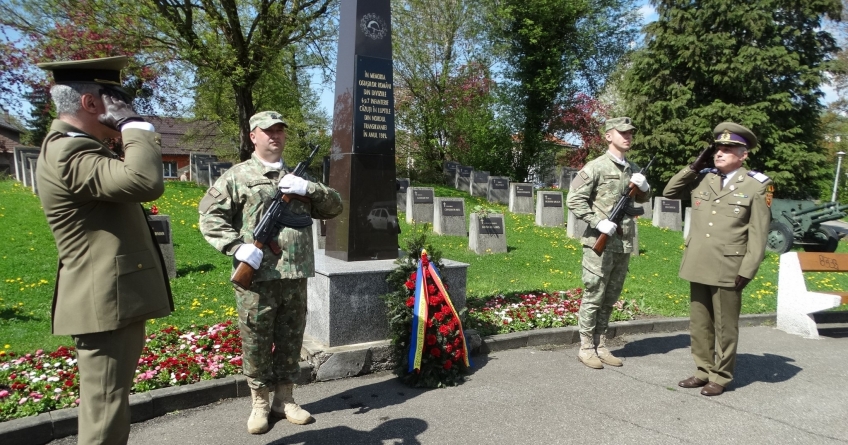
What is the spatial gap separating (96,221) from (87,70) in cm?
68

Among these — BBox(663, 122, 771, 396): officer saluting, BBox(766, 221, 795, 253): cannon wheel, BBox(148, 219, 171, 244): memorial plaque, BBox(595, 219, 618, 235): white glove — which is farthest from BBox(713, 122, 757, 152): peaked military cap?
BBox(766, 221, 795, 253): cannon wheel

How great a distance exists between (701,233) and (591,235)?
0.96 metres

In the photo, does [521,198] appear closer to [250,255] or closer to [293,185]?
[293,185]

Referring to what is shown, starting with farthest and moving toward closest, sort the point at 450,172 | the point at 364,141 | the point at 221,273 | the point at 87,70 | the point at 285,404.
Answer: the point at 450,172 → the point at 221,273 → the point at 364,141 → the point at 285,404 → the point at 87,70

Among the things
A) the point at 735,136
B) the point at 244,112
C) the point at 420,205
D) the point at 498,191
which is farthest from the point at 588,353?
the point at 244,112

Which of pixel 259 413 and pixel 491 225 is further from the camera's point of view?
pixel 491 225

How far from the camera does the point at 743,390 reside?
16.2 feet

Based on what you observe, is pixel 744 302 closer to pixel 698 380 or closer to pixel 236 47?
pixel 698 380

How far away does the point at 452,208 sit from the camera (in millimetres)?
12562

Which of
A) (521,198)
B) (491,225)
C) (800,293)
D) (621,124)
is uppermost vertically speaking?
(621,124)

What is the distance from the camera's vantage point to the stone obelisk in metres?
5.79

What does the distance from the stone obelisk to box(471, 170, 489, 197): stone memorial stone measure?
1617cm

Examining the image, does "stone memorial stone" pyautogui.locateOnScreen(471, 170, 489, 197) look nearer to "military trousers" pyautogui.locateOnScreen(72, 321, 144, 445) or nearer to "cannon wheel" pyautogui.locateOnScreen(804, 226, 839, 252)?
"cannon wheel" pyautogui.locateOnScreen(804, 226, 839, 252)

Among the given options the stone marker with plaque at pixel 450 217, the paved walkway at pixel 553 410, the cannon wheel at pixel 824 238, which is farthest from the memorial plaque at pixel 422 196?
the cannon wheel at pixel 824 238
